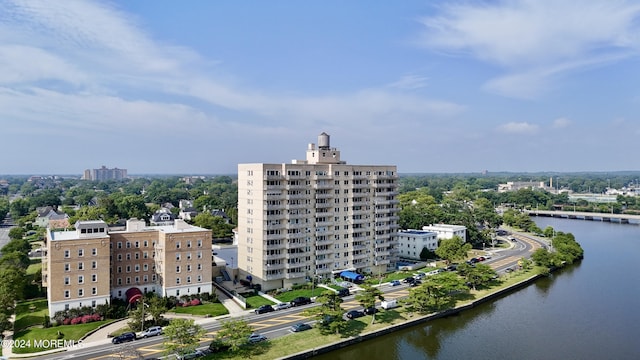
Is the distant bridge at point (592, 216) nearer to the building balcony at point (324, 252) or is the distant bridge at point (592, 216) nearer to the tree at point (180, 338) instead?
the building balcony at point (324, 252)

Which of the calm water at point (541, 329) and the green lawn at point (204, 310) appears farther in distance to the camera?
the green lawn at point (204, 310)

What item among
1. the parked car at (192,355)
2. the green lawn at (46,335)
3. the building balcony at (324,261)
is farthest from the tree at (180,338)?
the building balcony at (324,261)

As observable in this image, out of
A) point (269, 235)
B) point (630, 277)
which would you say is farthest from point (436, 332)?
point (630, 277)

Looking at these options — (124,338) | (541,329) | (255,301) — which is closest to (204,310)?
(255,301)

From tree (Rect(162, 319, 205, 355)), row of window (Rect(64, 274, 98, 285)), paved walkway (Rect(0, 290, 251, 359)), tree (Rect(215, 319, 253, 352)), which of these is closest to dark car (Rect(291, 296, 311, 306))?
paved walkway (Rect(0, 290, 251, 359))

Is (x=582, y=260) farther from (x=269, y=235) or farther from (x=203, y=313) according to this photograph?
(x=203, y=313)

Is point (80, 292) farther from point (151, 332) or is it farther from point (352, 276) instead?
point (352, 276)
